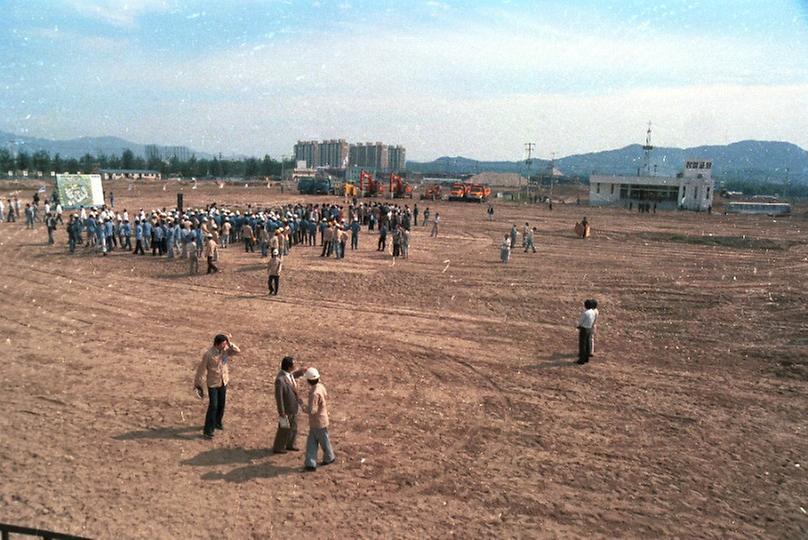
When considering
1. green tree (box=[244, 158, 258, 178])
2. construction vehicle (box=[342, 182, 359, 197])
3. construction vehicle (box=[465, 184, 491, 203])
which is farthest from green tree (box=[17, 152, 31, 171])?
construction vehicle (box=[465, 184, 491, 203])

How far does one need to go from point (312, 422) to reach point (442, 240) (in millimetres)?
23756

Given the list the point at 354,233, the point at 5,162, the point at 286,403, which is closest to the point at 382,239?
the point at 354,233

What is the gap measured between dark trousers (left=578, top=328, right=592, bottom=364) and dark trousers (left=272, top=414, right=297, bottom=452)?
642cm

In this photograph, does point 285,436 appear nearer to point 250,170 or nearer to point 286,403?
point 286,403

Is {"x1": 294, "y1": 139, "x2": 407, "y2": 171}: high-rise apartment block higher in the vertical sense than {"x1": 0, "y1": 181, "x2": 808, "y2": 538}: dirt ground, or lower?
higher

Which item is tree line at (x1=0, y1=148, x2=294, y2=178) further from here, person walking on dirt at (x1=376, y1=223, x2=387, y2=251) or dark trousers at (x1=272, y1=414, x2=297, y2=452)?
dark trousers at (x1=272, y1=414, x2=297, y2=452)

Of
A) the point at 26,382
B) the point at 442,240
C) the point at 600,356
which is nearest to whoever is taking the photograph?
the point at 26,382

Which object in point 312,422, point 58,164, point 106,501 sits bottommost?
point 106,501

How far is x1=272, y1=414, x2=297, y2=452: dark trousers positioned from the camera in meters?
7.86

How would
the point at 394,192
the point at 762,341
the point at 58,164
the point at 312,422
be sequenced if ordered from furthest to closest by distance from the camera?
the point at 58,164 → the point at 394,192 → the point at 762,341 → the point at 312,422

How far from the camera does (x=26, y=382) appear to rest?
10.2m

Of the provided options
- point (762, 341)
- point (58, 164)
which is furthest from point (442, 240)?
point (58, 164)

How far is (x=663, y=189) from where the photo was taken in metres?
66.3

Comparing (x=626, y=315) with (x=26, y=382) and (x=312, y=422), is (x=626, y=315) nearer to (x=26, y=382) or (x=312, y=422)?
(x=312, y=422)
